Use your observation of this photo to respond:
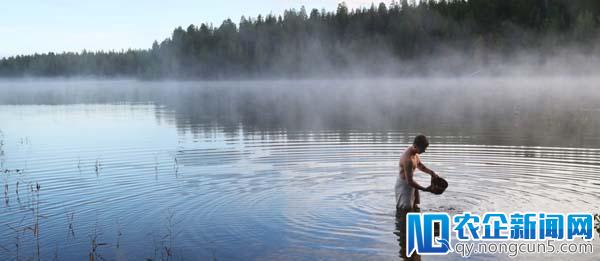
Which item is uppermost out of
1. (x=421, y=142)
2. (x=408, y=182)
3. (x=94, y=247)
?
(x=421, y=142)

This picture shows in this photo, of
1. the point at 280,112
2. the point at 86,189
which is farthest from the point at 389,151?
the point at 280,112

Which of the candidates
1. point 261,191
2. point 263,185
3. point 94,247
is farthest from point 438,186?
point 94,247

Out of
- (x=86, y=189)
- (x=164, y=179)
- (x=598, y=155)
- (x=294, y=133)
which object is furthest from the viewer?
(x=294, y=133)

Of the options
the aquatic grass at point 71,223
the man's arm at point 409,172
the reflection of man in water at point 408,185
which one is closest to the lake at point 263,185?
the aquatic grass at point 71,223

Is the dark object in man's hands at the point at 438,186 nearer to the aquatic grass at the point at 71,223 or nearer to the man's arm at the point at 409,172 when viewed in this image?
the man's arm at the point at 409,172

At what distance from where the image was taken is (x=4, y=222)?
47.6ft

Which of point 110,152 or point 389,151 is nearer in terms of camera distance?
point 389,151

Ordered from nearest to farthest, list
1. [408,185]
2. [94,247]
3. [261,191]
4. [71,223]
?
[94,247], [71,223], [408,185], [261,191]

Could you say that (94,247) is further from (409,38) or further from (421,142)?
(409,38)

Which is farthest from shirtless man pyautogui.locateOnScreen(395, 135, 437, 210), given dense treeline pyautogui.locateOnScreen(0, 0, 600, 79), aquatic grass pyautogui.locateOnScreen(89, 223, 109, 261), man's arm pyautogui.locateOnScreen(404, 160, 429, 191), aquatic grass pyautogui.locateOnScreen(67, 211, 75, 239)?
dense treeline pyautogui.locateOnScreen(0, 0, 600, 79)

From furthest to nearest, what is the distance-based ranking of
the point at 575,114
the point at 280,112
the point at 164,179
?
the point at 280,112, the point at 575,114, the point at 164,179

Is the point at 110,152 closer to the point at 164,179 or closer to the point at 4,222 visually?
the point at 164,179

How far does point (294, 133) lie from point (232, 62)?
163m

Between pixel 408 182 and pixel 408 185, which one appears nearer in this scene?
pixel 408 182
